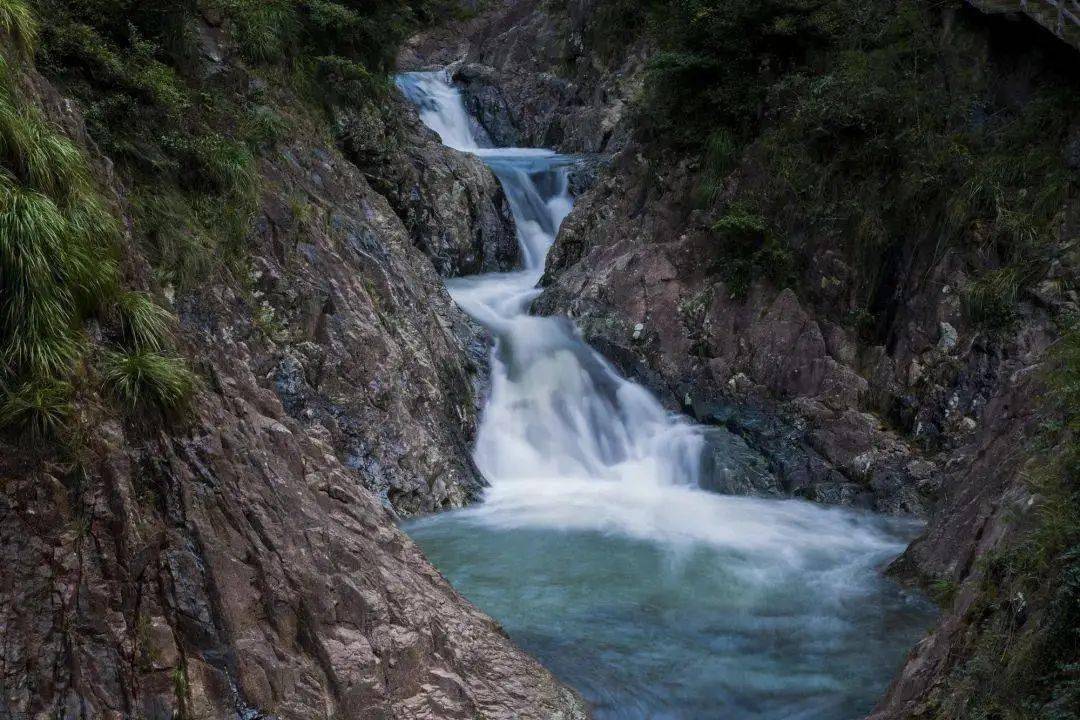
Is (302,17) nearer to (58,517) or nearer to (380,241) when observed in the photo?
(380,241)

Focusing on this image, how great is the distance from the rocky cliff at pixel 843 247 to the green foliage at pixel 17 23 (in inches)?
360

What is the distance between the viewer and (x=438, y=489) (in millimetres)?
11391

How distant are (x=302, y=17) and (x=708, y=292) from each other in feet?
29.0

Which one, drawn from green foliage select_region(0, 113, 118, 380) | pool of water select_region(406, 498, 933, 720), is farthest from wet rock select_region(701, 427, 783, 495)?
green foliage select_region(0, 113, 118, 380)

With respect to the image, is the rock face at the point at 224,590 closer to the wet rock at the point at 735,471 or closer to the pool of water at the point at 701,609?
the pool of water at the point at 701,609

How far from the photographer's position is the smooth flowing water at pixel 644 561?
7.22m

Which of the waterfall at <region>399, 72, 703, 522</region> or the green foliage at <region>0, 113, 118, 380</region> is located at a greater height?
the green foliage at <region>0, 113, 118, 380</region>

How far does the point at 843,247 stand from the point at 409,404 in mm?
8103

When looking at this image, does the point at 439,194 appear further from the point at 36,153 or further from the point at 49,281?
the point at 49,281

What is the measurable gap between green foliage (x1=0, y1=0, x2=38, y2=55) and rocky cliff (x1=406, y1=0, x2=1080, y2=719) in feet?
30.0

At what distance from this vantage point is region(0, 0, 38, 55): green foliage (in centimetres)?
623

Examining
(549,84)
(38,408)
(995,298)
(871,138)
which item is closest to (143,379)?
(38,408)

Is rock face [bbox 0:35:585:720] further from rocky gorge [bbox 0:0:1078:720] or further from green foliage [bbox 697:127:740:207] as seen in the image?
green foliage [bbox 697:127:740:207]

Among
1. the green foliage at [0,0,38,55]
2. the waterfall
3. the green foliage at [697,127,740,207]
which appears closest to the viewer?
the green foliage at [0,0,38,55]
